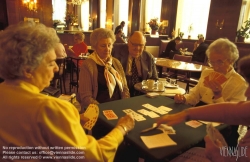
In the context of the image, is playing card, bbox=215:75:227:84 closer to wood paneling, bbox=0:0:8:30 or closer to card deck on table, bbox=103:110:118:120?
card deck on table, bbox=103:110:118:120

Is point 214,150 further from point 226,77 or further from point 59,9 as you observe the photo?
point 59,9

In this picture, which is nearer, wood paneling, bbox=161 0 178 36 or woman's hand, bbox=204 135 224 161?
woman's hand, bbox=204 135 224 161

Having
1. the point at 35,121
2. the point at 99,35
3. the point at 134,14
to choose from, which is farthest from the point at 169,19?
the point at 35,121

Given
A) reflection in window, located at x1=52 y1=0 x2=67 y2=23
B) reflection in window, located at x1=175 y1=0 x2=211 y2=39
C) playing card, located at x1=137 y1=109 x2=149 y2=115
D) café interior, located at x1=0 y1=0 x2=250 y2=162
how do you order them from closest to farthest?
1. playing card, located at x1=137 y1=109 x2=149 y2=115
2. café interior, located at x1=0 y1=0 x2=250 y2=162
3. reflection in window, located at x1=175 y1=0 x2=211 y2=39
4. reflection in window, located at x1=52 y1=0 x2=67 y2=23

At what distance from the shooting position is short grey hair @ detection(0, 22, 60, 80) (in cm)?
83

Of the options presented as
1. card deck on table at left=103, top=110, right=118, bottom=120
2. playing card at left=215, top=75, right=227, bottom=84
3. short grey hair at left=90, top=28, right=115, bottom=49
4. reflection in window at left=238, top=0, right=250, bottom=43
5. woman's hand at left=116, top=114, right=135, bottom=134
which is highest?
reflection in window at left=238, top=0, right=250, bottom=43

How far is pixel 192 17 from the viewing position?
306 inches

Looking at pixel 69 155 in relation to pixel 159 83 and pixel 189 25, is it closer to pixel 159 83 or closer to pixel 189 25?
pixel 159 83

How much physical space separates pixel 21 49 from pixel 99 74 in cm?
128

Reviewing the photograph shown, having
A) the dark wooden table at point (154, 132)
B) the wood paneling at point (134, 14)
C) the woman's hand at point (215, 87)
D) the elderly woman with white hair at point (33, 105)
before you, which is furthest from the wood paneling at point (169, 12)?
the elderly woman with white hair at point (33, 105)

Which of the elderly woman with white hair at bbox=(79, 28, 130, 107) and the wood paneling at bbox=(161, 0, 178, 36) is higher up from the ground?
the wood paneling at bbox=(161, 0, 178, 36)

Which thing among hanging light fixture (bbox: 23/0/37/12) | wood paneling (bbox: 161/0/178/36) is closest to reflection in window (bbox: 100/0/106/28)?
wood paneling (bbox: 161/0/178/36)

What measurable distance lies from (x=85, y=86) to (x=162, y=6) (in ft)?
25.1

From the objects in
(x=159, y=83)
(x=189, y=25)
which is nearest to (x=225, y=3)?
(x=189, y=25)
